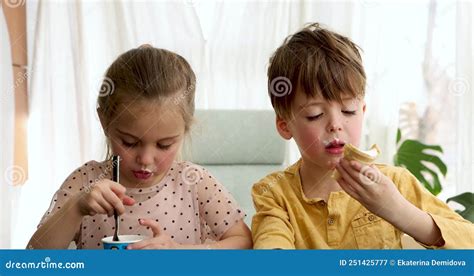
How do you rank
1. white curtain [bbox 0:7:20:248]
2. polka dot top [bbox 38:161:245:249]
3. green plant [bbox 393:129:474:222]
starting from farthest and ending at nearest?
green plant [bbox 393:129:474:222], white curtain [bbox 0:7:20:248], polka dot top [bbox 38:161:245:249]

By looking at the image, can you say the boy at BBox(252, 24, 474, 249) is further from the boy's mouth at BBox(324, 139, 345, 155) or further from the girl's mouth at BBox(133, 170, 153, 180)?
the girl's mouth at BBox(133, 170, 153, 180)

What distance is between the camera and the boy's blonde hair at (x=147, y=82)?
992 millimetres

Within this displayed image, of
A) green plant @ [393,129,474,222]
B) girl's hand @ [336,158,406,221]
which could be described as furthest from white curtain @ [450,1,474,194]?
girl's hand @ [336,158,406,221]

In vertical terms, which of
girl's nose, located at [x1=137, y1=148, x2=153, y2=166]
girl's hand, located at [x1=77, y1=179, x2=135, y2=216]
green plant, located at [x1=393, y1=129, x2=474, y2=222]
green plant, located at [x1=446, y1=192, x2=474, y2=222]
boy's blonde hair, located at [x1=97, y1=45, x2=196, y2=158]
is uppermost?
boy's blonde hair, located at [x1=97, y1=45, x2=196, y2=158]

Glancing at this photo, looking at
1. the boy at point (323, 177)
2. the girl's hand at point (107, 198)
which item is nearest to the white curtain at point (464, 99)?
the boy at point (323, 177)

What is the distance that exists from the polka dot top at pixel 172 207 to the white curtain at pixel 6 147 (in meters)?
1.24

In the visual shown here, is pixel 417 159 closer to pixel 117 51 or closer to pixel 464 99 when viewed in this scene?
pixel 464 99

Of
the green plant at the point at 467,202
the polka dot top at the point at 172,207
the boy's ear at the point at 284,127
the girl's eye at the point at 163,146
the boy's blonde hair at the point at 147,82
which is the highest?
the boy's blonde hair at the point at 147,82

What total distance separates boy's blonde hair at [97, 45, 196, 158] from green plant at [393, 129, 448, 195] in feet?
5.39

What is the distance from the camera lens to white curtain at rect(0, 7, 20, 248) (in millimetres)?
2168

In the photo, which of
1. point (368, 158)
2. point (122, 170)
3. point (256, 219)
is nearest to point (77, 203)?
point (122, 170)

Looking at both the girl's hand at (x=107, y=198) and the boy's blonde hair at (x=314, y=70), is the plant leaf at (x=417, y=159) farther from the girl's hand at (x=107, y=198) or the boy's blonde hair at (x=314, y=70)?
the girl's hand at (x=107, y=198)

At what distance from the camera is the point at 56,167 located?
226cm

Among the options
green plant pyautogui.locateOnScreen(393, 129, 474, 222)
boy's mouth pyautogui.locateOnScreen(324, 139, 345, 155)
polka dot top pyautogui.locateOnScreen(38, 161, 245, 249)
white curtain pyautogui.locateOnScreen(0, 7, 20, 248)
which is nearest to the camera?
boy's mouth pyautogui.locateOnScreen(324, 139, 345, 155)
